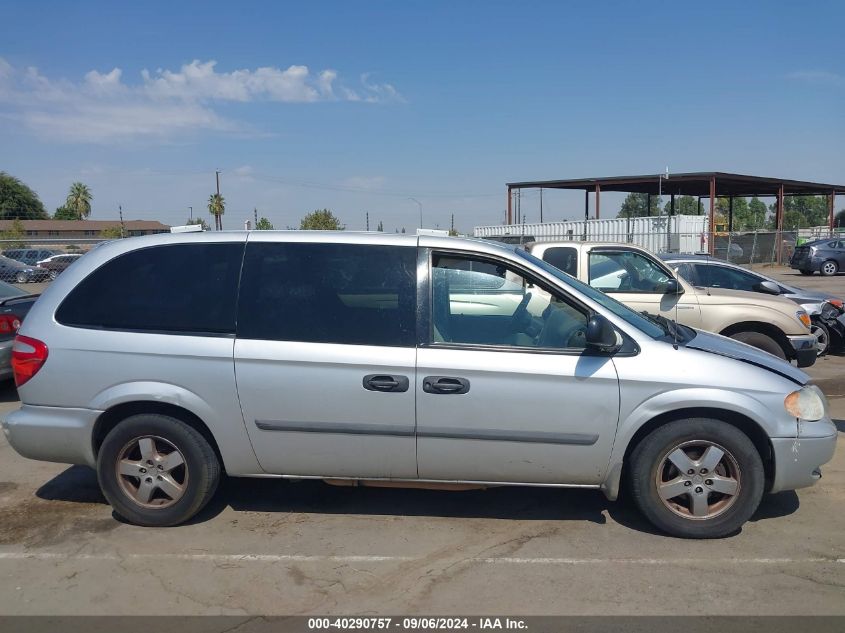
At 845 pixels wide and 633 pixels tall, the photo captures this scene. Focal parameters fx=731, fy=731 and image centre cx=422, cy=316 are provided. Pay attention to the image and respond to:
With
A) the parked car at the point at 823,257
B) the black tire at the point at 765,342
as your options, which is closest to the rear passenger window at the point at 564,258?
the black tire at the point at 765,342

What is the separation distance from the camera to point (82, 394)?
15.0ft

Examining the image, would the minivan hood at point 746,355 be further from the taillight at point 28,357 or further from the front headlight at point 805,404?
the taillight at point 28,357

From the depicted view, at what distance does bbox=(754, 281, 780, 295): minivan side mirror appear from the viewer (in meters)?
10.4

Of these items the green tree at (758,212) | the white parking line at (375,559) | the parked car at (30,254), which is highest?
the green tree at (758,212)

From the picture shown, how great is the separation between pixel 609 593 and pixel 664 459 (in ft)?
3.08

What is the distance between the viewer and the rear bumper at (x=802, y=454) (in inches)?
172

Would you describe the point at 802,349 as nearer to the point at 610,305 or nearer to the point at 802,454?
the point at 802,454

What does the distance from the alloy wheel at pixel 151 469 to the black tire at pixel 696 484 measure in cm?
282

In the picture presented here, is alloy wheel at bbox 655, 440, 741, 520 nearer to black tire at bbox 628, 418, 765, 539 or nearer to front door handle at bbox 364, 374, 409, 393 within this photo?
black tire at bbox 628, 418, 765, 539

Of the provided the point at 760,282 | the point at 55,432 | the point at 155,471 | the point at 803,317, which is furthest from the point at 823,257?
the point at 55,432

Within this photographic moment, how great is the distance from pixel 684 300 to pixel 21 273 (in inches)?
823

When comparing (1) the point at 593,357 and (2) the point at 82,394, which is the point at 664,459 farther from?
(2) the point at 82,394

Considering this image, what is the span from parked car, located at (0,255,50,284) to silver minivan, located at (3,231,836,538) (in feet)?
65.5

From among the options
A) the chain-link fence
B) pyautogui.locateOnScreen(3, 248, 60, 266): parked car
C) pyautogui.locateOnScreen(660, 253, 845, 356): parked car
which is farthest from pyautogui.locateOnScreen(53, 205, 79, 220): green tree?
pyautogui.locateOnScreen(660, 253, 845, 356): parked car
